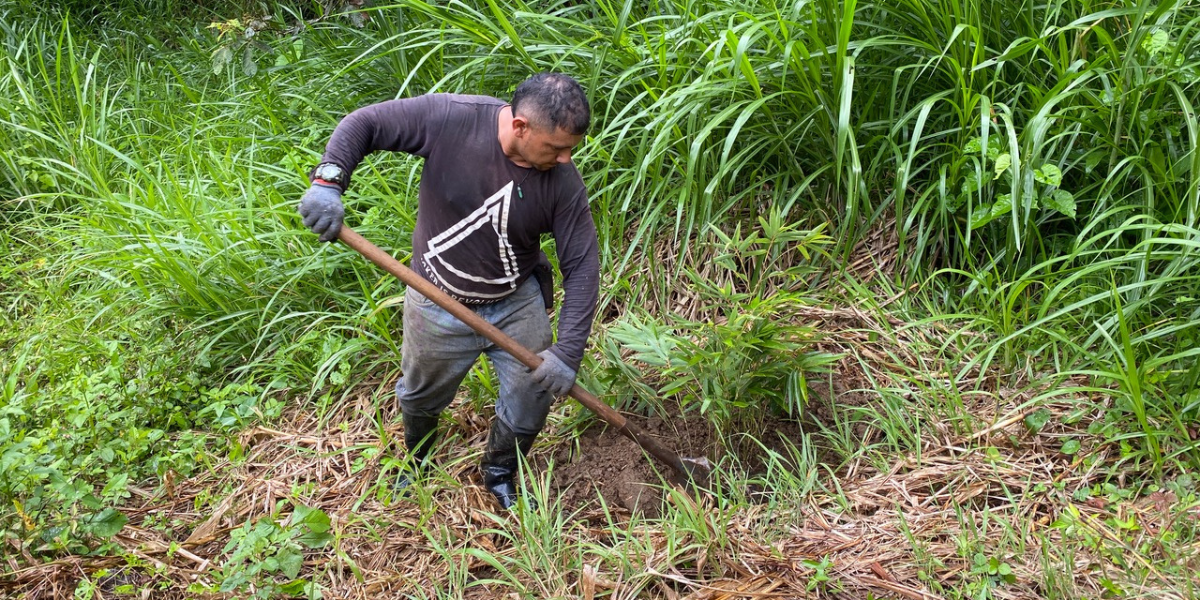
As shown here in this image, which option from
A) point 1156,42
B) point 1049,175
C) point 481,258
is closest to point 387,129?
point 481,258

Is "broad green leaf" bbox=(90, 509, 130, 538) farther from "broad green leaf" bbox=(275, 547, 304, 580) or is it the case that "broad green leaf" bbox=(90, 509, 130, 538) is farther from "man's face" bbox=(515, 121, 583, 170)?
"man's face" bbox=(515, 121, 583, 170)

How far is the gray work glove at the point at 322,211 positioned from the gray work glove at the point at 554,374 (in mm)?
663

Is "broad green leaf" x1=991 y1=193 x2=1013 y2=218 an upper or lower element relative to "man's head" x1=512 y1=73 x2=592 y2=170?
lower

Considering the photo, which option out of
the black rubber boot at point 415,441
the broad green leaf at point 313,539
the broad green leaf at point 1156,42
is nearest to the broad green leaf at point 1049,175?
the broad green leaf at point 1156,42

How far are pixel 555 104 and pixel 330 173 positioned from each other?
2.10ft

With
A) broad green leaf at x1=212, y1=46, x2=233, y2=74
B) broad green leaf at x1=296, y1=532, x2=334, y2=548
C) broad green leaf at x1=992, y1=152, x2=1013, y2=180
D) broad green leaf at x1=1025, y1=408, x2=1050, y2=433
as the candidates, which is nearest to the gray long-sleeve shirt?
broad green leaf at x1=296, y1=532, x2=334, y2=548

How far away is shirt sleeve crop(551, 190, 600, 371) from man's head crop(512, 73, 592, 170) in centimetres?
25

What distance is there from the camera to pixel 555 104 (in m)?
2.39

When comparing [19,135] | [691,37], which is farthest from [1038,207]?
[19,135]

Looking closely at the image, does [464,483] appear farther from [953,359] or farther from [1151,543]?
[1151,543]

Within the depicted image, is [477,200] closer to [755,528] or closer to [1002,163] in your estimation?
[755,528]

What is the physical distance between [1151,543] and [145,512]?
3.05m

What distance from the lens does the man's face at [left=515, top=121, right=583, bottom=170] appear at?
2.43 m

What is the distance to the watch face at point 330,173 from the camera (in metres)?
2.54
